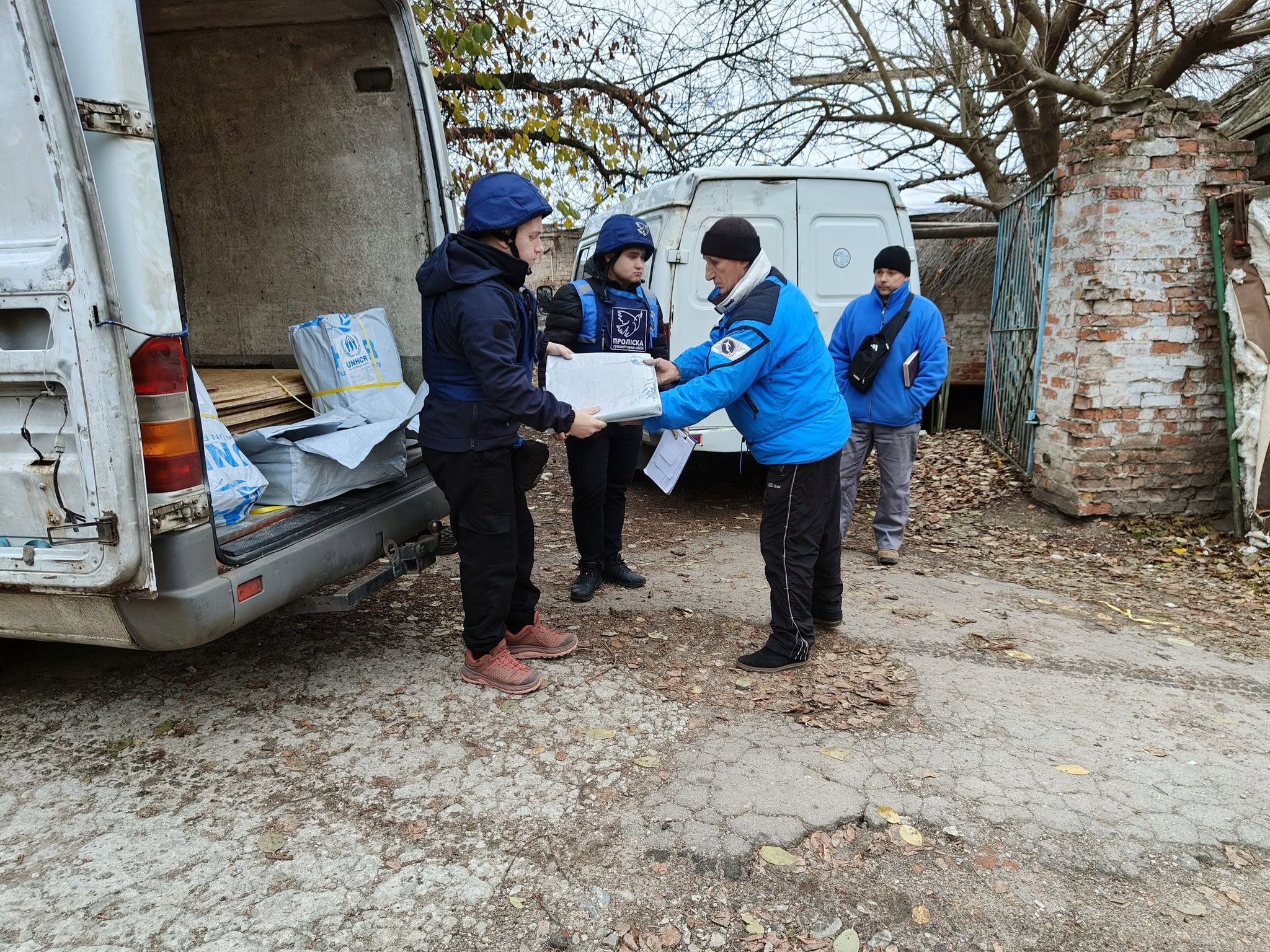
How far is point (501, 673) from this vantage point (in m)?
3.29

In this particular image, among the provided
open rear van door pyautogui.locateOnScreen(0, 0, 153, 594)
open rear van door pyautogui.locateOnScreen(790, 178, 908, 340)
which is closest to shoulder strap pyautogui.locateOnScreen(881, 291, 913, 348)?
open rear van door pyautogui.locateOnScreen(790, 178, 908, 340)

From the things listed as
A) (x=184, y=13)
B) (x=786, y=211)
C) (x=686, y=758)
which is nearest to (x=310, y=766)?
(x=686, y=758)

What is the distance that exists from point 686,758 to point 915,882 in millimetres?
Answer: 827

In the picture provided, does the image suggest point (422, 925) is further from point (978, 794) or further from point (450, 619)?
point (450, 619)

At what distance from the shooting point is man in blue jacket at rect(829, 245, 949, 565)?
15.7 ft

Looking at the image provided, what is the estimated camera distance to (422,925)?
2.09 m

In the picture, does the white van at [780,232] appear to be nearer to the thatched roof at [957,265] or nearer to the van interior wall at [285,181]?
the van interior wall at [285,181]

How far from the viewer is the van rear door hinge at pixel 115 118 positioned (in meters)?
2.20

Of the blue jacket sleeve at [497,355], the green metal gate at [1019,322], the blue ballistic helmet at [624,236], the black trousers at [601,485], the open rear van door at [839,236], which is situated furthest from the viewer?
A: the green metal gate at [1019,322]

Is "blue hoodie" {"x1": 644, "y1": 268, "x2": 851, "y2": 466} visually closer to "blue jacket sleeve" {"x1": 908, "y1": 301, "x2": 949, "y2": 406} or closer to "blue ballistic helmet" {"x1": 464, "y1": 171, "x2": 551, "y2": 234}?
"blue ballistic helmet" {"x1": 464, "y1": 171, "x2": 551, "y2": 234}

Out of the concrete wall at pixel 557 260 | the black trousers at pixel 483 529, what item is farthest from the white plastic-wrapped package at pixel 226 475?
the concrete wall at pixel 557 260

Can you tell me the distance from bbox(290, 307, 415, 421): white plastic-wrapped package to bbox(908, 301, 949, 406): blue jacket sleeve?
2.80 meters

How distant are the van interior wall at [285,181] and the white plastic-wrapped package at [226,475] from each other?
1.25 m

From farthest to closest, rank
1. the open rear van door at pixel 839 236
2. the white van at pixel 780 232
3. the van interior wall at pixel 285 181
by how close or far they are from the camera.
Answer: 1. the open rear van door at pixel 839 236
2. the white van at pixel 780 232
3. the van interior wall at pixel 285 181
